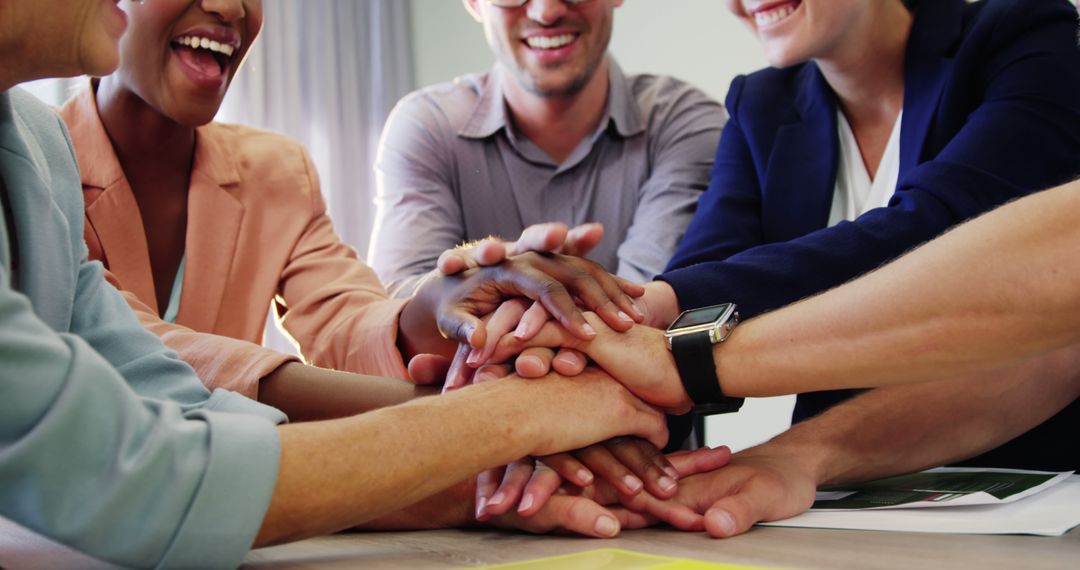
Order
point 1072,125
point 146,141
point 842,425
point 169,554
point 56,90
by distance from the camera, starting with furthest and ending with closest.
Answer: point 56,90
point 146,141
point 1072,125
point 842,425
point 169,554

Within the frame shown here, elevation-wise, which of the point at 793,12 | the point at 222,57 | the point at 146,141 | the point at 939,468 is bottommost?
the point at 939,468

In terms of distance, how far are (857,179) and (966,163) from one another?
33cm

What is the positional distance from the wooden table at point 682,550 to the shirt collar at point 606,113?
156 cm

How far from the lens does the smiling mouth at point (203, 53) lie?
1811 mm

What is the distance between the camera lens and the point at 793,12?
1903 mm

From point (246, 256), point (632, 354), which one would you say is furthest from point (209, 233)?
point (632, 354)

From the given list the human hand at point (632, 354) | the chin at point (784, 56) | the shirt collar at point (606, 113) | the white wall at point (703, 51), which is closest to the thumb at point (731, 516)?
the human hand at point (632, 354)

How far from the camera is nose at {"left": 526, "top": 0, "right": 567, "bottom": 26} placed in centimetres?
237

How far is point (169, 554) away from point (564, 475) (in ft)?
1.61

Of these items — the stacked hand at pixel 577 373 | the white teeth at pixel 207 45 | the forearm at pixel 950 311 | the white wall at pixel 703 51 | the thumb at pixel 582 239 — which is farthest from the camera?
the white wall at pixel 703 51

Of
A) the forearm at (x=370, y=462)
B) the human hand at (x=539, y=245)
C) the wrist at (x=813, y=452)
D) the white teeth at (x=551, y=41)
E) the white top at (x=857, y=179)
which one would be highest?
the white teeth at (x=551, y=41)

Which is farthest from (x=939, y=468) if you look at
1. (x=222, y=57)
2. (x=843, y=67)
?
(x=222, y=57)

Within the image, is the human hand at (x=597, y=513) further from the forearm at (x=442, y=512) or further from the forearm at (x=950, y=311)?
the forearm at (x=950, y=311)

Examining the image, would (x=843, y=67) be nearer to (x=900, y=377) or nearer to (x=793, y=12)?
(x=793, y=12)
